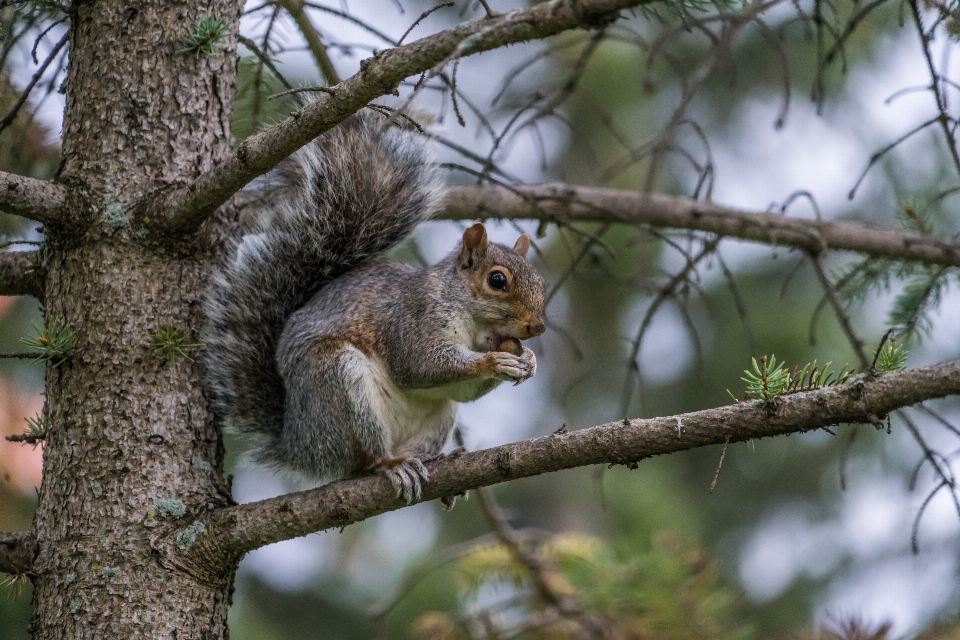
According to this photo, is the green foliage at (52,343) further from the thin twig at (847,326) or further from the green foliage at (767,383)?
the thin twig at (847,326)

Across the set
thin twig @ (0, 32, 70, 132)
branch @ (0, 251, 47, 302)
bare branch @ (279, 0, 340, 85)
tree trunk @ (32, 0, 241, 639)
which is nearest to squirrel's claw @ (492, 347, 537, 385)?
tree trunk @ (32, 0, 241, 639)

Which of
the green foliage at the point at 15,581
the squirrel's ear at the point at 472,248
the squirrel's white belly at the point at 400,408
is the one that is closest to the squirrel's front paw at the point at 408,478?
the squirrel's white belly at the point at 400,408

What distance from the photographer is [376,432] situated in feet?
6.72

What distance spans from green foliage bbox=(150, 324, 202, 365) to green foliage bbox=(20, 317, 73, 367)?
0.51 ft

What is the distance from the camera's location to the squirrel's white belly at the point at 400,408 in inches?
83.0

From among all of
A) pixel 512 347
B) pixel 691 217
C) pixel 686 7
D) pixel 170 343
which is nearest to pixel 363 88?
pixel 686 7

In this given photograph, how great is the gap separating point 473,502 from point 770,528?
1.71m

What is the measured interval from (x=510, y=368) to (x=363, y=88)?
2.60 feet

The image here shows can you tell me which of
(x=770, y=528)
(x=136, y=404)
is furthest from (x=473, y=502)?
(x=136, y=404)

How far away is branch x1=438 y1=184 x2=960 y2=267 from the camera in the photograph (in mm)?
2195

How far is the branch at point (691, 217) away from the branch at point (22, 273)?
97 cm

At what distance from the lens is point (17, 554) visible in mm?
1717

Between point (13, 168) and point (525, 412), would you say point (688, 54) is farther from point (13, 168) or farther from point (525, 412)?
point (13, 168)

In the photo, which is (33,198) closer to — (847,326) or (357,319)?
(357,319)
